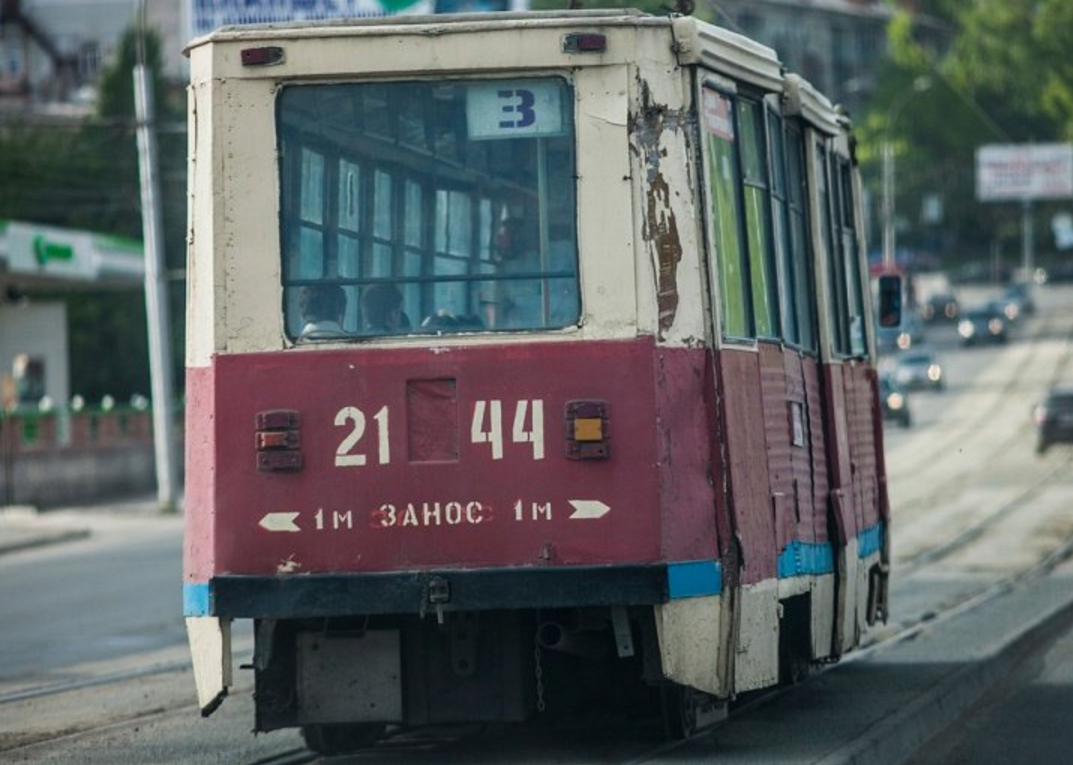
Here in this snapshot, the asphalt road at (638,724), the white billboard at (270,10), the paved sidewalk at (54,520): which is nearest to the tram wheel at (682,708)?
the asphalt road at (638,724)

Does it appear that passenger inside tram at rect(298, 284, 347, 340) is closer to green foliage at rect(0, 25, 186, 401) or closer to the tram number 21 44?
the tram number 21 44

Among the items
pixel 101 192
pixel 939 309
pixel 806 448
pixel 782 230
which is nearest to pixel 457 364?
pixel 782 230

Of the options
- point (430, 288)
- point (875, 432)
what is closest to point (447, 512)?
point (430, 288)

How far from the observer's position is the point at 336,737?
1148cm

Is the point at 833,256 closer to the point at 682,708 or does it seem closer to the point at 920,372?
the point at 682,708

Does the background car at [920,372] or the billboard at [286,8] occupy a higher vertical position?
the billboard at [286,8]

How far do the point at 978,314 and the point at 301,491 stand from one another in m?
77.3

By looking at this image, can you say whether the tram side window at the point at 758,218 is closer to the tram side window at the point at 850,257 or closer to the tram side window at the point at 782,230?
the tram side window at the point at 782,230

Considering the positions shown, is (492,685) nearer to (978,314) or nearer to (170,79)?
(170,79)

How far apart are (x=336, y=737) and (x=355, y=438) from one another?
6.96ft

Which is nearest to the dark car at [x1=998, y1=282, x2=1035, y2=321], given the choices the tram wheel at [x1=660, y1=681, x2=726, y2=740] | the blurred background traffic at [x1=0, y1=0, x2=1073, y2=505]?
the blurred background traffic at [x1=0, y1=0, x2=1073, y2=505]

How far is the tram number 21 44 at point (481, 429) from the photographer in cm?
989

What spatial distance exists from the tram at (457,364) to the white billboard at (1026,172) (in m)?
71.1

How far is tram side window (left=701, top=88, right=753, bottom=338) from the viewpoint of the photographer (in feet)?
34.0
